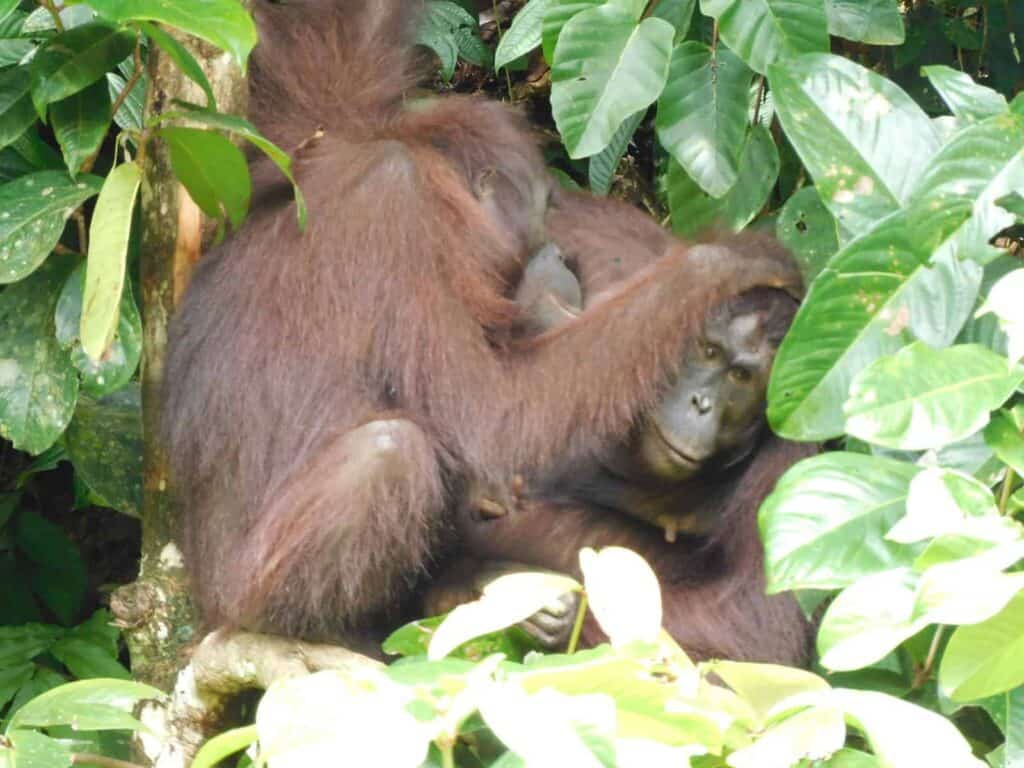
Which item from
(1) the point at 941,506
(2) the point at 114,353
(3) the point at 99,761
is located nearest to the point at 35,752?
(3) the point at 99,761

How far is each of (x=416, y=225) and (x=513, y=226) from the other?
34 cm

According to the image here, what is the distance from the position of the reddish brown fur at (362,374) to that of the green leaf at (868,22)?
0.54 metres

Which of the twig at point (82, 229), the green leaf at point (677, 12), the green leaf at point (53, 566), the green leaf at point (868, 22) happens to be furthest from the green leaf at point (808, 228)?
the green leaf at point (53, 566)

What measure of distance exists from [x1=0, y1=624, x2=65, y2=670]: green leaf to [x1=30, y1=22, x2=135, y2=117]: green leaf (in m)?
2.09

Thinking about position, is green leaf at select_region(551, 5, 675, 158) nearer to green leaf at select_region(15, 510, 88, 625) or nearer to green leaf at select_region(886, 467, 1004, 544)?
green leaf at select_region(886, 467, 1004, 544)

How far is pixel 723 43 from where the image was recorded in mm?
3088

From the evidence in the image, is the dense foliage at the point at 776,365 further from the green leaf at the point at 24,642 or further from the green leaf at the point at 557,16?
the green leaf at the point at 24,642

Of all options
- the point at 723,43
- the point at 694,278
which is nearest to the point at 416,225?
the point at 694,278

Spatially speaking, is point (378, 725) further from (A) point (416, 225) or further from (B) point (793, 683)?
(A) point (416, 225)

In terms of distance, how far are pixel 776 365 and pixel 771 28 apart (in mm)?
829

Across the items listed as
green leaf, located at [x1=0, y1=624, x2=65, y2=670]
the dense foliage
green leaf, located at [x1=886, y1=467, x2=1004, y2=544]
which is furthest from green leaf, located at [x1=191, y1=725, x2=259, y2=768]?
green leaf, located at [x1=0, y1=624, x2=65, y2=670]

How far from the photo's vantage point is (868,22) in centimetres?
311

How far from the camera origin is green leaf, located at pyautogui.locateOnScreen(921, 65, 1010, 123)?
2.48 meters

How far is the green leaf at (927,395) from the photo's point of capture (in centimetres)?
189
